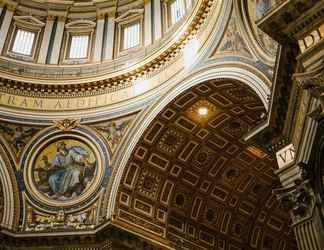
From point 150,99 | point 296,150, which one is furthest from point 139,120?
point 296,150

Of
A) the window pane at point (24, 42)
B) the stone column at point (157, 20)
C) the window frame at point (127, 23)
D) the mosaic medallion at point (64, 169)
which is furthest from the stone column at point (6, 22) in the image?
the stone column at point (157, 20)

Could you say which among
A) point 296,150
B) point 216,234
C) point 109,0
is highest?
point 109,0

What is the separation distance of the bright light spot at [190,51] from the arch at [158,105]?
0.73 metres

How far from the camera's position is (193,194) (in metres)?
18.9

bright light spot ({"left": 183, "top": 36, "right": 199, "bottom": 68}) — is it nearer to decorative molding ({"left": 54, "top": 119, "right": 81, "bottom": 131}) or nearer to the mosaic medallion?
decorative molding ({"left": 54, "top": 119, "right": 81, "bottom": 131})

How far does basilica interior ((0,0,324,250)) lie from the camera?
1628 centimetres

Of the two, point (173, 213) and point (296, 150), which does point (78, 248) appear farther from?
point (296, 150)

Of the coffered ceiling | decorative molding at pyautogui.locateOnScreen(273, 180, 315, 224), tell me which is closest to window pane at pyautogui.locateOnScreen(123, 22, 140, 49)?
the coffered ceiling

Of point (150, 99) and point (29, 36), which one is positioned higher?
point (29, 36)

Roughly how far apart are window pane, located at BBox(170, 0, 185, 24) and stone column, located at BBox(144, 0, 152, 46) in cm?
103

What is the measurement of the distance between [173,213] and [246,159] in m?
3.42

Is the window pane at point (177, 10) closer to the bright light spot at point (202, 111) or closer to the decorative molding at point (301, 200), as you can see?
the bright light spot at point (202, 111)

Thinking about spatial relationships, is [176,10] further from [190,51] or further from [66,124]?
[66,124]

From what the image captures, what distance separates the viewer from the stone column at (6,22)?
66.8ft
